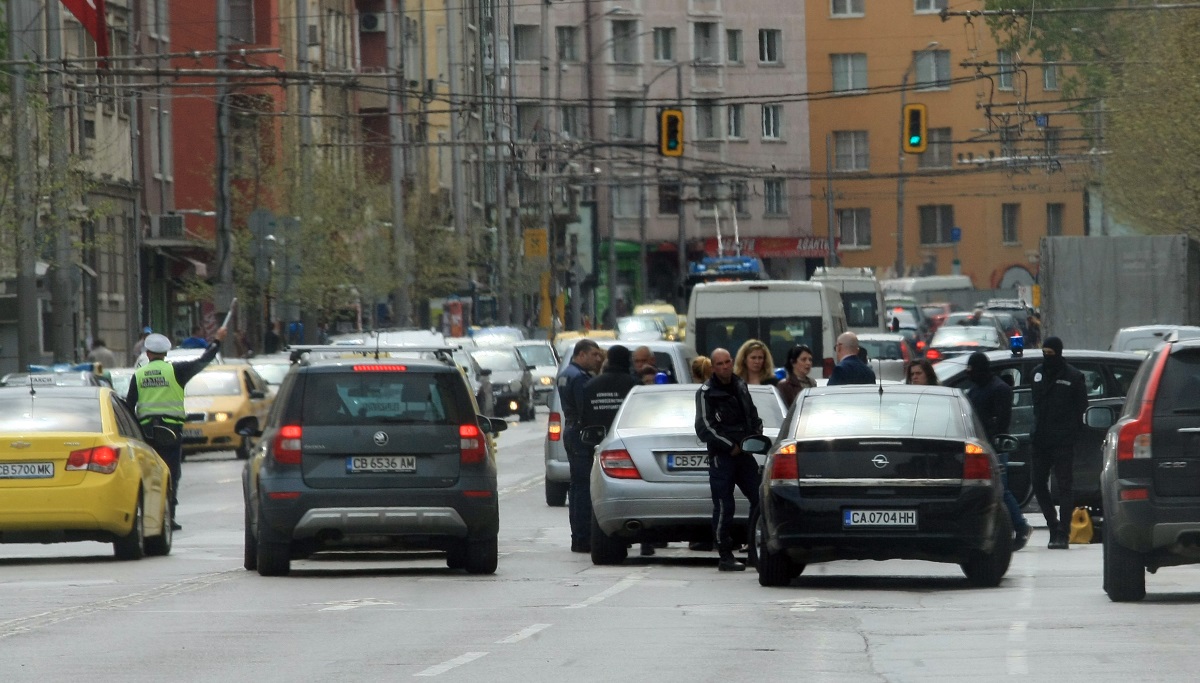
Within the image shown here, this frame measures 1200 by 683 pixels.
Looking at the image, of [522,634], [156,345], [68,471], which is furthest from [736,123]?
[522,634]

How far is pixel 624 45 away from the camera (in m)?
108

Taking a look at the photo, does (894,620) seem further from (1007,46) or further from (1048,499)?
(1007,46)

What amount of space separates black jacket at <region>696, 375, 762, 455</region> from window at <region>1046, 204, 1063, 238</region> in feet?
303

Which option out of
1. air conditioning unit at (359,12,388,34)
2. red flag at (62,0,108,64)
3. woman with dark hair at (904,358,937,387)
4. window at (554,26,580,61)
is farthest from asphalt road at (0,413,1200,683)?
window at (554,26,580,61)

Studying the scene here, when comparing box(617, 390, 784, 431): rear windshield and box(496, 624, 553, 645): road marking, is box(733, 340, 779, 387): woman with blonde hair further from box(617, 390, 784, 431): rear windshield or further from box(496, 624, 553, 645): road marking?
box(496, 624, 553, 645): road marking

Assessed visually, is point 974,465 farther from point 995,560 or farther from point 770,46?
point 770,46

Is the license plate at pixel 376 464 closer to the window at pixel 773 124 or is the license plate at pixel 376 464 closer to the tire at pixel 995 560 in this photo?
the tire at pixel 995 560

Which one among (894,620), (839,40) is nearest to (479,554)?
(894,620)

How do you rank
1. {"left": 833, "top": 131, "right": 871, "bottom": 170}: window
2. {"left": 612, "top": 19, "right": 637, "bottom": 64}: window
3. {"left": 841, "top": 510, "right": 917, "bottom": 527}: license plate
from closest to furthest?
{"left": 841, "top": 510, "right": 917, "bottom": 527}: license plate < {"left": 612, "top": 19, "right": 637, "bottom": 64}: window < {"left": 833, "top": 131, "right": 871, "bottom": 170}: window

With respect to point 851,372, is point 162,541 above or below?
below

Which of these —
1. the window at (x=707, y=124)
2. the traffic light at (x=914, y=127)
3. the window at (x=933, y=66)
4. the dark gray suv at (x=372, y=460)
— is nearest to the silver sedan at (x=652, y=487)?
the dark gray suv at (x=372, y=460)

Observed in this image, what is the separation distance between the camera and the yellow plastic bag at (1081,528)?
22.1 meters

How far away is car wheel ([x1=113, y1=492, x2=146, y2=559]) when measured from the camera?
20172mm

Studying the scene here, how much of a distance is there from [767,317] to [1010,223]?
2947 inches
